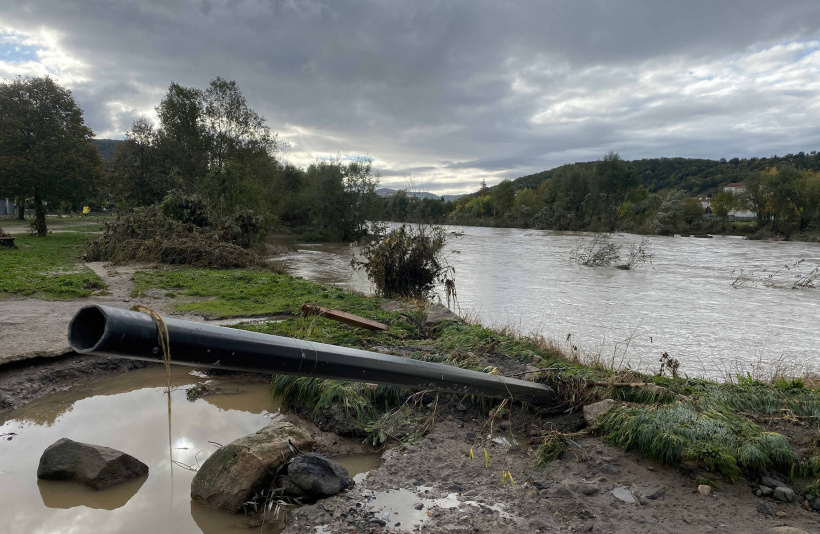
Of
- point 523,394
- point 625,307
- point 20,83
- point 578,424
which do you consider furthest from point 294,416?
point 20,83

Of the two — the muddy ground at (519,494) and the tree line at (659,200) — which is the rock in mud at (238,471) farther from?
the tree line at (659,200)

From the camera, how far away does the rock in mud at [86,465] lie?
11.5 ft

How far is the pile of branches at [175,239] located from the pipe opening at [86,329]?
15.6 m

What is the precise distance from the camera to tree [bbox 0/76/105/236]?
22.7 m

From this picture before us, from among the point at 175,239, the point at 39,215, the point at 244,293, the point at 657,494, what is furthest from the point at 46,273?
the point at 39,215

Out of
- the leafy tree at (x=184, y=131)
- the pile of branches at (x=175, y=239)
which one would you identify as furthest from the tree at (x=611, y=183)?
the pile of branches at (x=175, y=239)

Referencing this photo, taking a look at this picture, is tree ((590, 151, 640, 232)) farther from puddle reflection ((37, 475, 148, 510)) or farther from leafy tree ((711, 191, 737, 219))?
puddle reflection ((37, 475, 148, 510))

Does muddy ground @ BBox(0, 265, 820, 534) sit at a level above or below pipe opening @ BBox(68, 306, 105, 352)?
below

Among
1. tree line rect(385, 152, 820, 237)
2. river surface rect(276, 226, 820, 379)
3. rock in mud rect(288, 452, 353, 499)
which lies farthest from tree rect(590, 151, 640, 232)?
rock in mud rect(288, 452, 353, 499)

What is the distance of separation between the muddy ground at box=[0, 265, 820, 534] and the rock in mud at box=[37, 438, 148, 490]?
1.51 m

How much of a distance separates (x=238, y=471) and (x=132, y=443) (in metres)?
1.57

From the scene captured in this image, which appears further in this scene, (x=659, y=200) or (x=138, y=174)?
(x=659, y=200)

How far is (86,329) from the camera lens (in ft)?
6.37

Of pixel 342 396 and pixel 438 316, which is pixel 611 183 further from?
pixel 342 396
